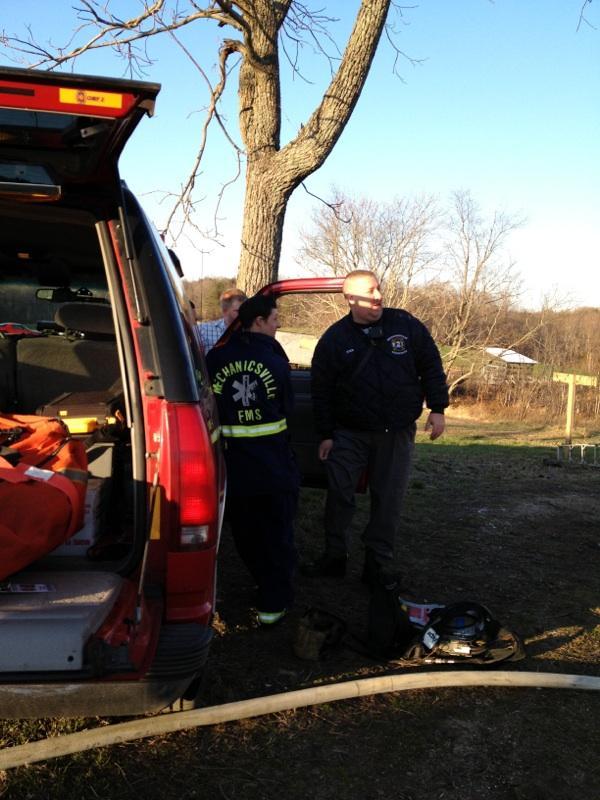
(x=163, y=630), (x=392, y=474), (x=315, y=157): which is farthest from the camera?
(x=315, y=157)

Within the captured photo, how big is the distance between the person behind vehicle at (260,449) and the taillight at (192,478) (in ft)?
3.54

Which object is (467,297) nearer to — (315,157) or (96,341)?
(315,157)

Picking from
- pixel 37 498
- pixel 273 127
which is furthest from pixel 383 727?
pixel 273 127

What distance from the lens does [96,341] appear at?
152 inches

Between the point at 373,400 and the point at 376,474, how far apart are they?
0.50 meters

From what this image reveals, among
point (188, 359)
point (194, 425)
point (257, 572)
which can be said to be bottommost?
point (257, 572)

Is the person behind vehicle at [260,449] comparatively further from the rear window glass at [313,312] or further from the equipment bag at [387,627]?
the rear window glass at [313,312]

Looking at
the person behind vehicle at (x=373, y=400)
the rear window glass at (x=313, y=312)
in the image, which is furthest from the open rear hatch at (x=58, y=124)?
the rear window glass at (x=313, y=312)

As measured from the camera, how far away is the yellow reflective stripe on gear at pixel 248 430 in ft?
11.3

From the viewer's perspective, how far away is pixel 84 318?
3.44 metres

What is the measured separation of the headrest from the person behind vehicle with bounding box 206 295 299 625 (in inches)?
21.9

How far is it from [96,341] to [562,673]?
3007 millimetres

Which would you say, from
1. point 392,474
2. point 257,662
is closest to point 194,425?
point 257,662

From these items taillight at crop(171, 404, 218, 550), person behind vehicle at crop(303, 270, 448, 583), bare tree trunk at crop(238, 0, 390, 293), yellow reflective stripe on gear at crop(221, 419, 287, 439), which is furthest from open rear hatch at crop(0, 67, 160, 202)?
bare tree trunk at crop(238, 0, 390, 293)
